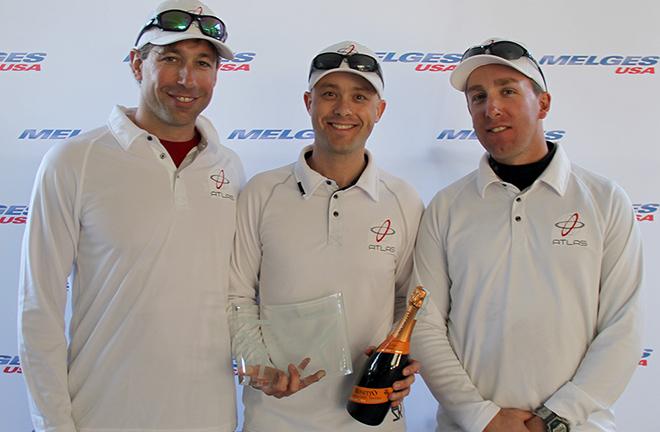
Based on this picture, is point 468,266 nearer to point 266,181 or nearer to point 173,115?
point 266,181

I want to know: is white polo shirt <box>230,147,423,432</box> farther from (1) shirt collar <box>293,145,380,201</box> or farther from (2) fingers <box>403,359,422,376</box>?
(2) fingers <box>403,359,422,376</box>

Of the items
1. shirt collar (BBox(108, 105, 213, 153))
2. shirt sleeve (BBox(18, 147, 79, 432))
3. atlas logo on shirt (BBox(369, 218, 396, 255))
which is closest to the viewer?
shirt sleeve (BBox(18, 147, 79, 432))

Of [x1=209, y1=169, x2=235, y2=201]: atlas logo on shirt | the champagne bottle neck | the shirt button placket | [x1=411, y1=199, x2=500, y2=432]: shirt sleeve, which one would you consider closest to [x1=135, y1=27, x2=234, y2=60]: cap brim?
[x1=209, y1=169, x2=235, y2=201]: atlas logo on shirt

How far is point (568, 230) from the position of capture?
4.46ft

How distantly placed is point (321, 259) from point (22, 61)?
127cm

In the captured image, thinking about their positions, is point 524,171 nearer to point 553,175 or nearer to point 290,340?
point 553,175

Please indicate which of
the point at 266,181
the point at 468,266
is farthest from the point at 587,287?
the point at 266,181

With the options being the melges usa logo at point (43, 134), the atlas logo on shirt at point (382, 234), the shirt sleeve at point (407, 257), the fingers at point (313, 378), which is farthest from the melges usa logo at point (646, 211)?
the melges usa logo at point (43, 134)

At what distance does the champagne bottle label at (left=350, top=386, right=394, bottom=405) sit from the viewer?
51.4 inches

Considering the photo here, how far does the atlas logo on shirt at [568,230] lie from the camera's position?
1348 millimetres

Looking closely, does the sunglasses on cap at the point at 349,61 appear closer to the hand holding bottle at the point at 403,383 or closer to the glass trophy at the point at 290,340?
the glass trophy at the point at 290,340

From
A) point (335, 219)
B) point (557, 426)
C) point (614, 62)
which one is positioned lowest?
point (557, 426)

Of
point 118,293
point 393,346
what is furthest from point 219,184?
point 393,346

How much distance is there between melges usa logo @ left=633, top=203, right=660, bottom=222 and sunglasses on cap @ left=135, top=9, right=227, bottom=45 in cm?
144
